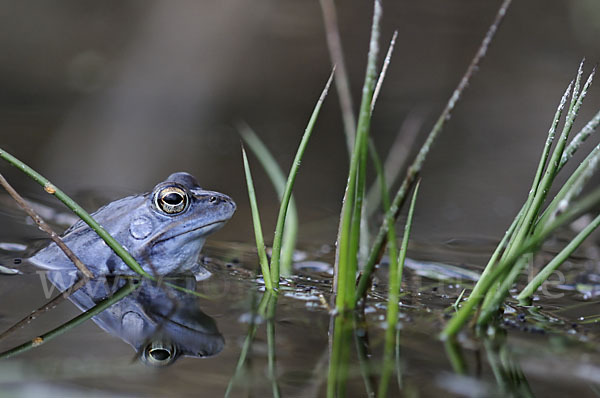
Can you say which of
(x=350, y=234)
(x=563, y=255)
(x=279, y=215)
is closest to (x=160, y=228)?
(x=279, y=215)

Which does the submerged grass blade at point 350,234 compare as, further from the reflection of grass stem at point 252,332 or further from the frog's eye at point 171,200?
the frog's eye at point 171,200

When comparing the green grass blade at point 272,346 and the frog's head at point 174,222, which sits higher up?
the frog's head at point 174,222

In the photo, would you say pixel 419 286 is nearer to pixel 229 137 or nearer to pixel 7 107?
pixel 229 137

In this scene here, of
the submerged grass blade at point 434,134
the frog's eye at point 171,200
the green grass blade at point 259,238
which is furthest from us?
the frog's eye at point 171,200

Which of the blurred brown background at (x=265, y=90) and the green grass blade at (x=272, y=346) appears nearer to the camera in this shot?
the green grass blade at (x=272, y=346)

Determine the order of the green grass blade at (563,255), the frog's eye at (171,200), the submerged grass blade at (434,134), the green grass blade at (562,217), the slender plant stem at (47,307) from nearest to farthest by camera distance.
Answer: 1. the green grass blade at (562,217)
2. the submerged grass blade at (434,134)
3. the green grass blade at (563,255)
4. the slender plant stem at (47,307)
5. the frog's eye at (171,200)

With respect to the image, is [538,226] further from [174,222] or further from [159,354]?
[174,222]

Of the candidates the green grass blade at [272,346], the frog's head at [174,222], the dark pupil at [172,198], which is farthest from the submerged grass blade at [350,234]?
the dark pupil at [172,198]
